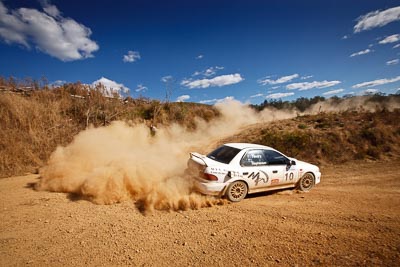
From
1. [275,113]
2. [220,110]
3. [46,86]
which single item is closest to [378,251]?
[46,86]

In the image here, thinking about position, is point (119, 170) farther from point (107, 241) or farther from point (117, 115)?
point (117, 115)

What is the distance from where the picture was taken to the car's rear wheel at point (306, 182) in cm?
666

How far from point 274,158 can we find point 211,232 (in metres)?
3.27

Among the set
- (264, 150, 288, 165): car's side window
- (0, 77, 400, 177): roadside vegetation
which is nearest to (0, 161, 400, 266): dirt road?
(264, 150, 288, 165): car's side window

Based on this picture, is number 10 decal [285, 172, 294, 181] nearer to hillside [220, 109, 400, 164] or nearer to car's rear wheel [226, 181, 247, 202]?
car's rear wheel [226, 181, 247, 202]

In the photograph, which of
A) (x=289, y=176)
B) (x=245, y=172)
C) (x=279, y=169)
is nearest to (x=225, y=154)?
(x=245, y=172)

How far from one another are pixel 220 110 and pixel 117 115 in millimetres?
12464

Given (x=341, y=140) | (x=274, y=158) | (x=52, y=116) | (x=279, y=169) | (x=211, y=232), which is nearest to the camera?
(x=211, y=232)

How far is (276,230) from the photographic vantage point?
4.22 metres

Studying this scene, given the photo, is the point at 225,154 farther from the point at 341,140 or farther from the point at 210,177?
the point at 341,140

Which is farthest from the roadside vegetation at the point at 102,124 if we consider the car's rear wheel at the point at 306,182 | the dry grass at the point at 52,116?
the car's rear wheel at the point at 306,182

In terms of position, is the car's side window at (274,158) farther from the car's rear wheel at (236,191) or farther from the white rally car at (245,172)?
the car's rear wheel at (236,191)

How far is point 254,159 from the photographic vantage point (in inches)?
241

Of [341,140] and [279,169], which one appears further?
[341,140]
